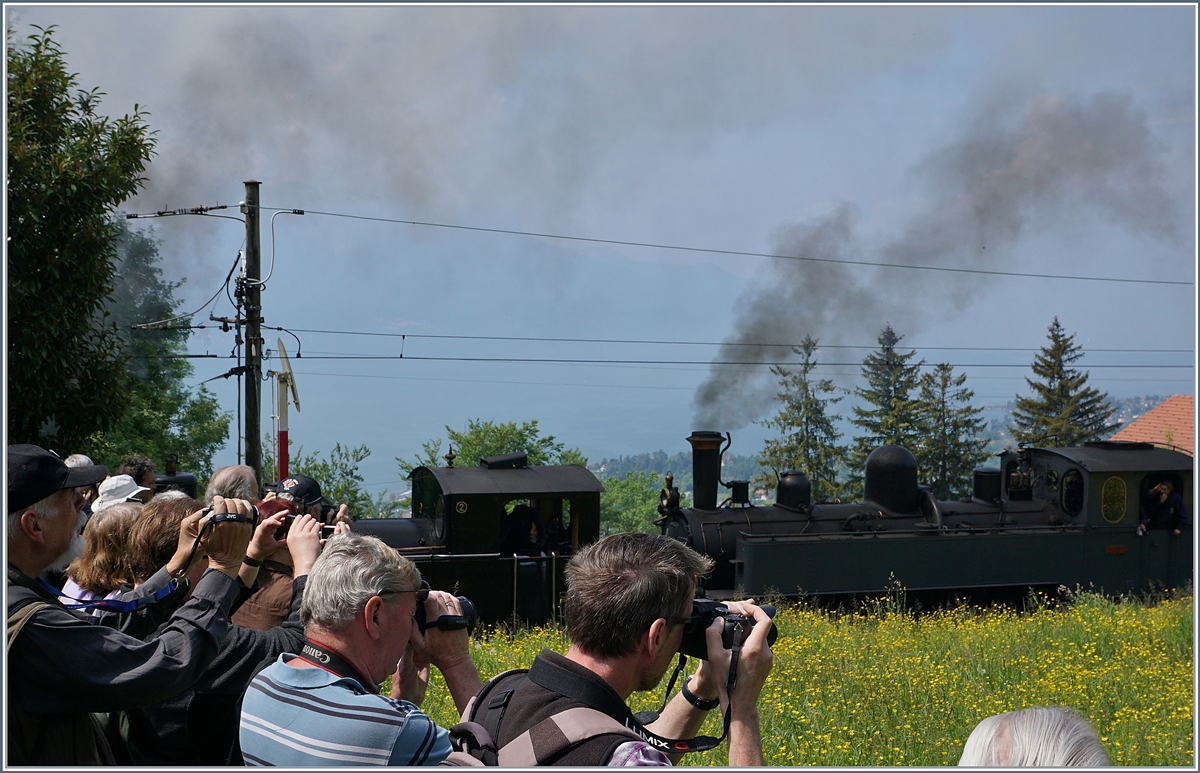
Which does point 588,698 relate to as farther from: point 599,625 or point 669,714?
point 669,714

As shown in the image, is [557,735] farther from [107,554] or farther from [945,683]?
[945,683]

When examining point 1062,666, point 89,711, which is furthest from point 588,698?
point 1062,666

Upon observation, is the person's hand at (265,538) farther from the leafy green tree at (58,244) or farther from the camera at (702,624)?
the leafy green tree at (58,244)

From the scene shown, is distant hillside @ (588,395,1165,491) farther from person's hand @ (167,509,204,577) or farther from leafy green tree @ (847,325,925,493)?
person's hand @ (167,509,204,577)

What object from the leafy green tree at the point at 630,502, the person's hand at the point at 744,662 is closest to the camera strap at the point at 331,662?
the person's hand at the point at 744,662

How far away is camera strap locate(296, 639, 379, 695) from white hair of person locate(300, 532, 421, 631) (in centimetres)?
5

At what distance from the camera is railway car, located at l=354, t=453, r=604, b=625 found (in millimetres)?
10234

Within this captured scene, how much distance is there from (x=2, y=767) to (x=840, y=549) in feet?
34.6

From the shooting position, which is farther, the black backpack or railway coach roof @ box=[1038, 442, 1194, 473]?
railway coach roof @ box=[1038, 442, 1194, 473]

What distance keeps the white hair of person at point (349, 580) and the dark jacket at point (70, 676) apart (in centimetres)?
48

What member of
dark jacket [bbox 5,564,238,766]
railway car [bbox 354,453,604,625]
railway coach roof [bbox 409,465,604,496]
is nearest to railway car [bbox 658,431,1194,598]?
railway coach roof [bbox 409,465,604,496]

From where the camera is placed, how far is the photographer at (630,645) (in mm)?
2127

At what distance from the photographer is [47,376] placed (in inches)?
452

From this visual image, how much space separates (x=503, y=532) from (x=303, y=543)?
314 inches
